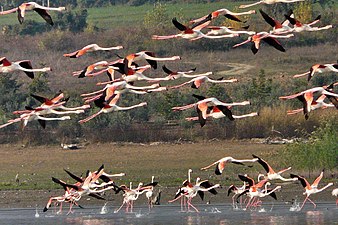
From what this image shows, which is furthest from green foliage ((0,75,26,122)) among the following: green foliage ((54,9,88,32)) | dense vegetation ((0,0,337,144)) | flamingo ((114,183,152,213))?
green foliage ((54,9,88,32))

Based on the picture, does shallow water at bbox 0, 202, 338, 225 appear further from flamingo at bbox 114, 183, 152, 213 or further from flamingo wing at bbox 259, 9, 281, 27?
flamingo wing at bbox 259, 9, 281, 27

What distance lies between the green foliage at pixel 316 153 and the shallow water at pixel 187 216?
3290mm

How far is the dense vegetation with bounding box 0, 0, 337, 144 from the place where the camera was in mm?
42469

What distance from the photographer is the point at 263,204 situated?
32188 millimetres

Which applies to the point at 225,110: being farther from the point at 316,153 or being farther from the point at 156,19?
Result: the point at 156,19

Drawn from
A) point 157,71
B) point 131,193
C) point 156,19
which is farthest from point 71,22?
point 131,193

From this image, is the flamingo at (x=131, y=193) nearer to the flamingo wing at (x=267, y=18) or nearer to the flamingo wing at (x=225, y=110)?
the flamingo wing at (x=225, y=110)

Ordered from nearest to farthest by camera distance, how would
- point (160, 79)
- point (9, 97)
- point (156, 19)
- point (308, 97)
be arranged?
point (308, 97), point (160, 79), point (9, 97), point (156, 19)

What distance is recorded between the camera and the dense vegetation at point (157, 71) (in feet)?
139

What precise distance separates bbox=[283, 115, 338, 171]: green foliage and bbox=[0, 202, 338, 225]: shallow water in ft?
10.8

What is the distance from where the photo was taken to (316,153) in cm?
3488

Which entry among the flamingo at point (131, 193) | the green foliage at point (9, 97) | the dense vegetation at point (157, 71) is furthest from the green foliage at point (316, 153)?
the green foliage at point (9, 97)

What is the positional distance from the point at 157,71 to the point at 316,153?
23.2m

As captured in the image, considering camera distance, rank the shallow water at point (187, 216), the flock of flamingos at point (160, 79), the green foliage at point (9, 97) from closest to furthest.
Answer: the flock of flamingos at point (160, 79) < the shallow water at point (187, 216) < the green foliage at point (9, 97)
